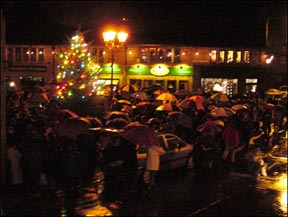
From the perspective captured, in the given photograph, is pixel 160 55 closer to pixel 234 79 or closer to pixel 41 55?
pixel 234 79

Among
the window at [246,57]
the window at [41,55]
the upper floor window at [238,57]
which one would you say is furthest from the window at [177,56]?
the window at [41,55]

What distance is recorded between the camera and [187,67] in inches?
1692

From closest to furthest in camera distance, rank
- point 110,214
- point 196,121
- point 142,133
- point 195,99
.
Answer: point 110,214 → point 142,133 → point 196,121 → point 195,99

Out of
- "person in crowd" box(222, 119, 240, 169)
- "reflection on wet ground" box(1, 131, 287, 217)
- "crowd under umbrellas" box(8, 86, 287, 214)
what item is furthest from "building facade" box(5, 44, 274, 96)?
"reflection on wet ground" box(1, 131, 287, 217)

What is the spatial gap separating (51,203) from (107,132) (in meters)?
3.06

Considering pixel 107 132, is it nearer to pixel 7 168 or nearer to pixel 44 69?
pixel 7 168

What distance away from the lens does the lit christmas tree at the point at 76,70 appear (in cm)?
2261

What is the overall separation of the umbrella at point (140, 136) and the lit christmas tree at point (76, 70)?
10951 millimetres

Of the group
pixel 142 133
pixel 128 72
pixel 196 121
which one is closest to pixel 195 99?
pixel 196 121

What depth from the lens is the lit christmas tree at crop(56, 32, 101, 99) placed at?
2261 cm

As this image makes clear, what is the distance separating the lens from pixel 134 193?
1186 centimetres

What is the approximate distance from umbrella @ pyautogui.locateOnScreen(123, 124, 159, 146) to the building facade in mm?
31125

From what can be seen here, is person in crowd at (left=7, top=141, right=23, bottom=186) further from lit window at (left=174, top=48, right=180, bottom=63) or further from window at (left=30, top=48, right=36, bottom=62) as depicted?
window at (left=30, top=48, right=36, bottom=62)

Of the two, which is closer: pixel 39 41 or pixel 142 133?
pixel 142 133
